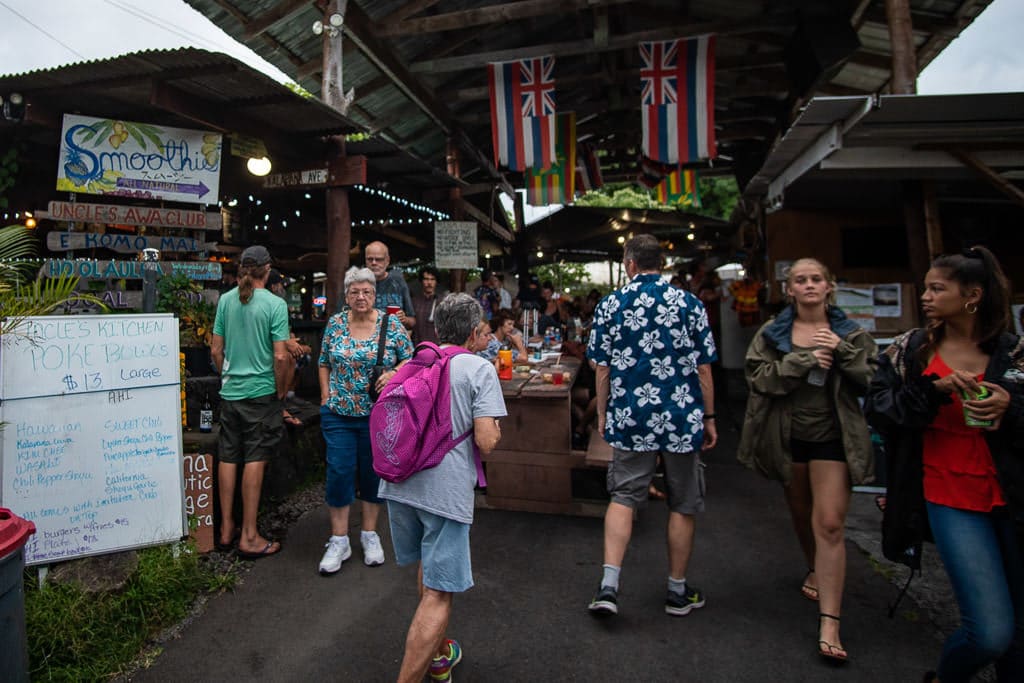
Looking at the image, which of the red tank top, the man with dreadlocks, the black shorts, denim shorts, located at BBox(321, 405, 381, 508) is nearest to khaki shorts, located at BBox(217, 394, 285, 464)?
the man with dreadlocks

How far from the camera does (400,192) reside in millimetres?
8188

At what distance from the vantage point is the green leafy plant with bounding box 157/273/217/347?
15.8 ft

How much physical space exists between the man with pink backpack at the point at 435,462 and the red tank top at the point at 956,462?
→ 1.67m

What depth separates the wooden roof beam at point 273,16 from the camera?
18.7ft

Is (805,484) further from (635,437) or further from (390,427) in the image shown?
(390,427)

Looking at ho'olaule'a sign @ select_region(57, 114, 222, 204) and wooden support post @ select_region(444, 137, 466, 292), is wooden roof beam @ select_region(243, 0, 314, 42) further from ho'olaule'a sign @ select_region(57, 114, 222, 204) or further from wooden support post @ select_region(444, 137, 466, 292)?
wooden support post @ select_region(444, 137, 466, 292)

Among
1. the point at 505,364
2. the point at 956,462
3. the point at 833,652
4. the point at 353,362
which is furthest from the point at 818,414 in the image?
the point at 505,364

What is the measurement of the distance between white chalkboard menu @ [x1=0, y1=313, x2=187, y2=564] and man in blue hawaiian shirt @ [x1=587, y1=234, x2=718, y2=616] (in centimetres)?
255

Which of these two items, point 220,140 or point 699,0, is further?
point 699,0

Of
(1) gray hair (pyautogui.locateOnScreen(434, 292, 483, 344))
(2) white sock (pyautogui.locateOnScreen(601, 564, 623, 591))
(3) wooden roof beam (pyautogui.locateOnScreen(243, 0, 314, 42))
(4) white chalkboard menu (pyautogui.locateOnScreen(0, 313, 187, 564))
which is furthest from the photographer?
(3) wooden roof beam (pyautogui.locateOnScreen(243, 0, 314, 42))

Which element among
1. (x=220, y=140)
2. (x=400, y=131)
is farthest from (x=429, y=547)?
(x=400, y=131)

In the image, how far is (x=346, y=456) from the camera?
3.48 metres

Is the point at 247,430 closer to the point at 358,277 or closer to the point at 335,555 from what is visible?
the point at 335,555

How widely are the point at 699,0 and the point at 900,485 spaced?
7.69 metres
